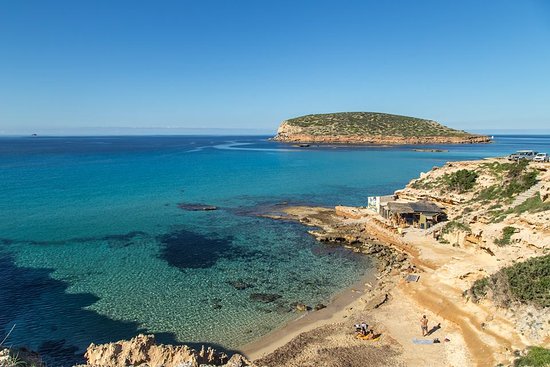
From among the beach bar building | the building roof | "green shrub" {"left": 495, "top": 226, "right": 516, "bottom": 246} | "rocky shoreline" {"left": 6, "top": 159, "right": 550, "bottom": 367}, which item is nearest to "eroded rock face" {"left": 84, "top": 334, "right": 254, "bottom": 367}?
"rocky shoreline" {"left": 6, "top": 159, "right": 550, "bottom": 367}

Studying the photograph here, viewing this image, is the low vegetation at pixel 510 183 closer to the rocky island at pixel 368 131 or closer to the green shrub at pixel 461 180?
the green shrub at pixel 461 180

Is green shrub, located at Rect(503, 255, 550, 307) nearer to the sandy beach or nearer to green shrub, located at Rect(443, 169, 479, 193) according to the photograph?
the sandy beach

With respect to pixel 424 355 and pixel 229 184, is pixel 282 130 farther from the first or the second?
pixel 424 355

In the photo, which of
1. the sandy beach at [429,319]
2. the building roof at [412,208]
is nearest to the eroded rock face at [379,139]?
the building roof at [412,208]

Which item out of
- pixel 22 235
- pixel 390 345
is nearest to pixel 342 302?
pixel 390 345

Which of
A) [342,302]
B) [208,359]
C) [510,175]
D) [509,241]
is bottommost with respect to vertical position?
[342,302]

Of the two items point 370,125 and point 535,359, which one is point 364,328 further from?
point 370,125
